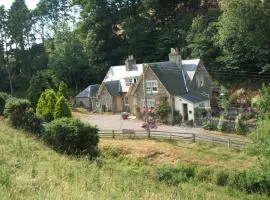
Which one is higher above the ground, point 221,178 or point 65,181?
point 65,181

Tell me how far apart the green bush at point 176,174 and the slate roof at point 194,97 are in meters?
19.3

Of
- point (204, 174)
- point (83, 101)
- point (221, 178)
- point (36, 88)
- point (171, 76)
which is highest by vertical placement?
point (171, 76)

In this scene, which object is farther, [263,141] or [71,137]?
[71,137]

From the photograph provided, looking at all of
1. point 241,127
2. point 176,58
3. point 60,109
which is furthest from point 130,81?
point 241,127

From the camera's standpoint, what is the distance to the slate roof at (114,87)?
54.2 meters

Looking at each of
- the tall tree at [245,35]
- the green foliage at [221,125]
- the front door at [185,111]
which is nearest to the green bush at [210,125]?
the green foliage at [221,125]

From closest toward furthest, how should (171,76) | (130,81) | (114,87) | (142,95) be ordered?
(171,76) → (142,95) → (130,81) → (114,87)

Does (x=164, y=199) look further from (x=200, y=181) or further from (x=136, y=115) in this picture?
(x=136, y=115)

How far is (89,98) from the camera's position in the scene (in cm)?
5750

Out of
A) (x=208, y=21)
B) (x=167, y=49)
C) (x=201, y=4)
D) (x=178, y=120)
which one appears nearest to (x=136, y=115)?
(x=178, y=120)

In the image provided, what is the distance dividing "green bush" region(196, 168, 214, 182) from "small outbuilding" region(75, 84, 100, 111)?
3208 centimetres

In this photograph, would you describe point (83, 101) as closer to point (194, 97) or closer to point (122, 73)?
point (122, 73)

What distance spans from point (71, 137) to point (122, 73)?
1221 inches

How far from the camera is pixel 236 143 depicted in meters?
32.5
